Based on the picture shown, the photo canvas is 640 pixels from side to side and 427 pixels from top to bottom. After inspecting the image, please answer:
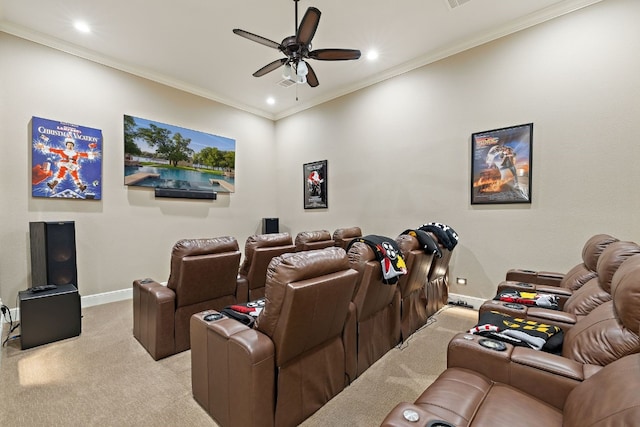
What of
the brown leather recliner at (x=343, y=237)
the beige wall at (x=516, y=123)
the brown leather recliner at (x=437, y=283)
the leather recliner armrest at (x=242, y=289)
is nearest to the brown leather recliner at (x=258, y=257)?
the leather recliner armrest at (x=242, y=289)

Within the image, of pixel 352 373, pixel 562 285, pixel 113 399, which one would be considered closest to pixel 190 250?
pixel 113 399

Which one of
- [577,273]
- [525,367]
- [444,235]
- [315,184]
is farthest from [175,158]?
[577,273]

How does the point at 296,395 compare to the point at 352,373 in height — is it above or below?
above

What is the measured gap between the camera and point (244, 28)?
3816mm

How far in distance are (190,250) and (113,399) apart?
46.4 inches

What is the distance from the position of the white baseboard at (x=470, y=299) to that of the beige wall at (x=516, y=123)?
7 centimetres

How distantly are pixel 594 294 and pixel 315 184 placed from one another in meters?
4.76

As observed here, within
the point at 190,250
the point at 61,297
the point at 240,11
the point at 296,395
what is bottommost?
the point at 296,395

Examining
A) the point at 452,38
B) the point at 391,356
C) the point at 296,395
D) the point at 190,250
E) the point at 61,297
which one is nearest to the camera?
the point at 296,395

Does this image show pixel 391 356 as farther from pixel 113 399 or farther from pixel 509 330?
pixel 113 399

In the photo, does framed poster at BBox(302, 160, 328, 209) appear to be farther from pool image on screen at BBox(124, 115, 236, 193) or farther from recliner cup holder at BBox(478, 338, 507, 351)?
recliner cup holder at BBox(478, 338, 507, 351)

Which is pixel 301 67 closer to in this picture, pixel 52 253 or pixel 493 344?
pixel 493 344

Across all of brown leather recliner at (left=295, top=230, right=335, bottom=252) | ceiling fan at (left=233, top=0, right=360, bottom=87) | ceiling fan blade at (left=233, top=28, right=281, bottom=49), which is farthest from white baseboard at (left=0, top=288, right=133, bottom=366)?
ceiling fan at (left=233, top=0, right=360, bottom=87)

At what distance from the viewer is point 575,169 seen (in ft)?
10.8
